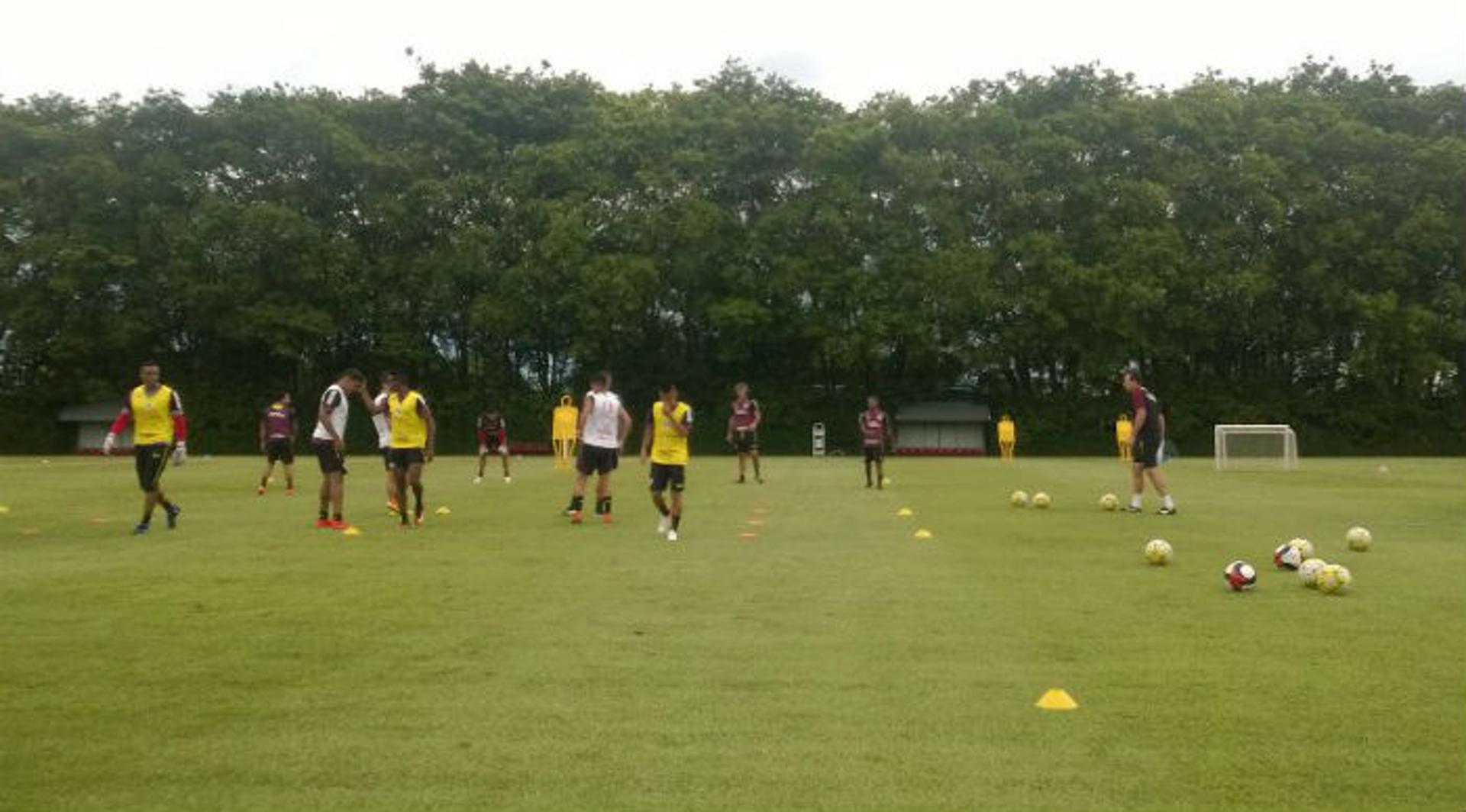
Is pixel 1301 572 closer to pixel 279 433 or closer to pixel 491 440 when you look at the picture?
pixel 279 433

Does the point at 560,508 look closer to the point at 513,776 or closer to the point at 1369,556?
the point at 1369,556

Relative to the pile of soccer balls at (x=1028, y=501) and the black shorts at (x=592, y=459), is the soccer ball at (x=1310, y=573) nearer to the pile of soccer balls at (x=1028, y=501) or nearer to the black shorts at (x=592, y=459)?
the black shorts at (x=592, y=459)

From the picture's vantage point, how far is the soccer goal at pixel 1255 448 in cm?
3869

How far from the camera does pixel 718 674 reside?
7324 mm

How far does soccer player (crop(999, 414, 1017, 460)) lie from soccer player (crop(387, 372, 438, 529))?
36.3 meters

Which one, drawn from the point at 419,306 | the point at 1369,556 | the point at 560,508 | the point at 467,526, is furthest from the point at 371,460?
the point at 1369,556

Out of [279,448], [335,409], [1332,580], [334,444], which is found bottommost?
[1332,580]

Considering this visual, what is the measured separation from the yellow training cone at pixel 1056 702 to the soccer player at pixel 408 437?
1168cm

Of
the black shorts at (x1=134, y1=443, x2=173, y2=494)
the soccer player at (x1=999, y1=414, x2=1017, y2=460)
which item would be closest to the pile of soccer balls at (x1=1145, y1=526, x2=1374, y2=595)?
the black shorts at (x1=134, y1=443, x2=173, y2=494)

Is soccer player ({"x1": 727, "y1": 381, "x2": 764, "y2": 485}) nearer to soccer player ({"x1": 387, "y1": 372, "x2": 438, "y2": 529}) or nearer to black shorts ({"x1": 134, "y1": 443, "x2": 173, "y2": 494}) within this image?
soccer player ({"x1": 387, "y1": 372, "x2": 438, "y2": 529})

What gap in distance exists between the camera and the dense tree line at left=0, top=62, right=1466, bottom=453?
54375 mm

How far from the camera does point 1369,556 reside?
13367 millimetres

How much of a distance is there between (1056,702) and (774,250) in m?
50.5

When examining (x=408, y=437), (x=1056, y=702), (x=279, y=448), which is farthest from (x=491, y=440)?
(x=1056, y=702)
